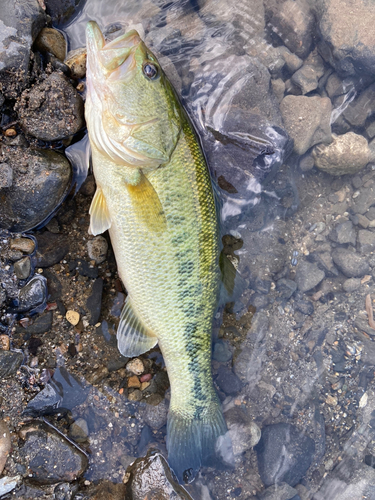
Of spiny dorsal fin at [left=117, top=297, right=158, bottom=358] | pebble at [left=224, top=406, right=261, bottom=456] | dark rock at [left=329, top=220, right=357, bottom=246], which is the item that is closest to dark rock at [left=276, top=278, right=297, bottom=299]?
dark rock at [left=329, top=220, right=357, bottom=246]

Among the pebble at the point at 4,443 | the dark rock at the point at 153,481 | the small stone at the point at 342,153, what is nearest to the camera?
the pebble at the point at 4,443

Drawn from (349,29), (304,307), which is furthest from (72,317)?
(349,29)

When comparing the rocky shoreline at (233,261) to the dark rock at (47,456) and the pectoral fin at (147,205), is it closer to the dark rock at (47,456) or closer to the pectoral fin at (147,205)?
the dark rock at (47,456)

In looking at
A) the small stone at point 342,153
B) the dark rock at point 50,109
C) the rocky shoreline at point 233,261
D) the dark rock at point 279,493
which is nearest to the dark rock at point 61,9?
the rocky shoreline at point 233,261

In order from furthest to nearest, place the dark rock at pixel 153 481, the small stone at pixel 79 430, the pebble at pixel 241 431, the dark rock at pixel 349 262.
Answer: the dark rock at pixel 349 262 < the pebble at pixel 241 431 < the small stone at pixel 79 430 < the dark rock at pixel 153 481

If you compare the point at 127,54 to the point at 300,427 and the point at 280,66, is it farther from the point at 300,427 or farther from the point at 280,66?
the point at 300,427

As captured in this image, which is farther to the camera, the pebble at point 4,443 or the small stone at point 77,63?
the small stone at point 77,63
